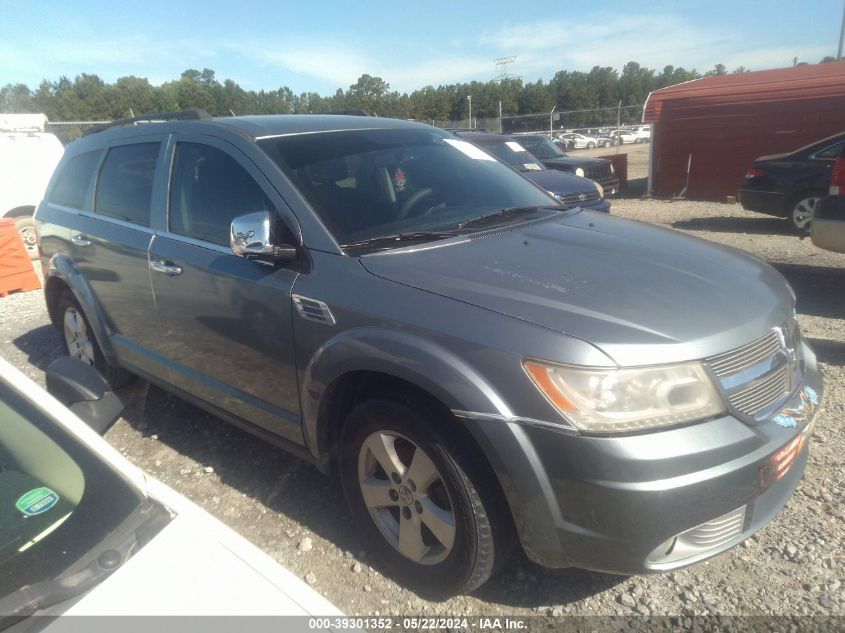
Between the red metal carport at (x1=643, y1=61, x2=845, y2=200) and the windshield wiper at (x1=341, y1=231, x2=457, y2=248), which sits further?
the red metal carport at (x1=643, y1=61, x2=845, y2=200)

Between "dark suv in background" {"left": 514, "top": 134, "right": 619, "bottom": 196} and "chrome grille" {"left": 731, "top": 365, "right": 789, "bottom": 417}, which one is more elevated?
"chrome grille" {"left": 731, "top": 365, "right": 789, "bottom": 417}

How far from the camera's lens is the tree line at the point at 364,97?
47281mm

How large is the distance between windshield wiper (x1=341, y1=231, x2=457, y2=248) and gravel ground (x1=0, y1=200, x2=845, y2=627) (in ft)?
4.30

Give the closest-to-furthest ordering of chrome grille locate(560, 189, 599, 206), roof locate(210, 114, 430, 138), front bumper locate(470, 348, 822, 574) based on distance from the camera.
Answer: front bumper locate(470, 348, 822, 574)
roof locate(210, 114, 430, 138)
chrome grille locate(560, 189, 599, 206)

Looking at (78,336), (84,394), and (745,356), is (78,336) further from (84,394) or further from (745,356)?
(745,356)

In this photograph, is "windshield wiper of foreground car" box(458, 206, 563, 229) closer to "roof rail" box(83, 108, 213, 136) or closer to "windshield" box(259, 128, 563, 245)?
"windshield" box(259, 128, 563, 245)

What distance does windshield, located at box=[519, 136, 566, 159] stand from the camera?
13672 mm

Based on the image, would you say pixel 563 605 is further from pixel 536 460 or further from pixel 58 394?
pixel 58 394

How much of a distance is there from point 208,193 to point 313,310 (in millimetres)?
1086

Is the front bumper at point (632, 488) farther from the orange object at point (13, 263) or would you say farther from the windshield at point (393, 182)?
the orange object at point (13, 263)

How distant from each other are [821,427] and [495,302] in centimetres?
245

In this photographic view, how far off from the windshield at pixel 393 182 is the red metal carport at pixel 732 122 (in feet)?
39.6

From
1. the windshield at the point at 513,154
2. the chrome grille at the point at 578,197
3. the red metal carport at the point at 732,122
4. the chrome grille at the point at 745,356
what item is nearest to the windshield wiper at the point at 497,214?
the chrome grille at the point at 745,356

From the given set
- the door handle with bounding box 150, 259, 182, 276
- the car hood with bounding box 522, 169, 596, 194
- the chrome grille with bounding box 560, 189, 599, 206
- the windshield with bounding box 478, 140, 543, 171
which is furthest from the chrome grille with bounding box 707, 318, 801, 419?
the windshield with bounding box 478, 140, 543, 171
